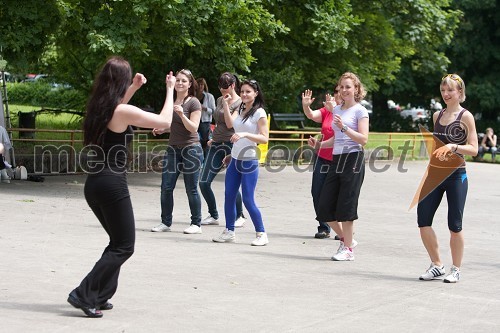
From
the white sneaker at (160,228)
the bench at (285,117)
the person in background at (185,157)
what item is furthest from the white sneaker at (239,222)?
the bench at (285,117)

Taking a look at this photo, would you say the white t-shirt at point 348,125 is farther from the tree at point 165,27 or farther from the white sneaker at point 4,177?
the white sneaker at point 4,177

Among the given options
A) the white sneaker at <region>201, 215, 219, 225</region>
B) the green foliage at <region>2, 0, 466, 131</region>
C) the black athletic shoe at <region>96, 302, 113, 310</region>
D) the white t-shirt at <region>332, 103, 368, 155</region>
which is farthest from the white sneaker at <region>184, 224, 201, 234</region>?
the green foliage at <region>2, 0, 466, 131</region>

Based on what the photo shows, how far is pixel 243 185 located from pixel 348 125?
1579 millimetres

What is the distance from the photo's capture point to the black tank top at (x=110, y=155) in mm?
6629

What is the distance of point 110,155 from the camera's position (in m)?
6.65

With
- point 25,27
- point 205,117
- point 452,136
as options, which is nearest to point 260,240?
point 452,136

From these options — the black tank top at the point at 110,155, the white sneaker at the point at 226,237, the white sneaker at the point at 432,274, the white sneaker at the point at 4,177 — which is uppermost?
the black tank top at the point at 110,155

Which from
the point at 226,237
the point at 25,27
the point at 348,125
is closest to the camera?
the point at 348,125

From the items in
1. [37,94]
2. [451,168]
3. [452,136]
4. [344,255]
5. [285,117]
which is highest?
[452,136]

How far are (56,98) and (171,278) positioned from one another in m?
29.7

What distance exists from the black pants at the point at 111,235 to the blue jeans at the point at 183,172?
178 inches

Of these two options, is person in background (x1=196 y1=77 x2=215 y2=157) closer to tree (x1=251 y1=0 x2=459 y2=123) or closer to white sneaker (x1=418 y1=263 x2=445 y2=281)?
white sneaker (x1=418 y1=263 x2=445 y2=281)

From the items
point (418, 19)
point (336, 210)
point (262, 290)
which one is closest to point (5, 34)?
→ point (336, 210)

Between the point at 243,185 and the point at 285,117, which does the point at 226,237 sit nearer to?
the point at 243,185
